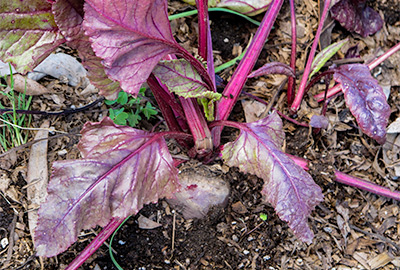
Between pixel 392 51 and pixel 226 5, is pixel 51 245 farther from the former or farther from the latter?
pixel 392 51

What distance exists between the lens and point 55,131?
1.89 meters

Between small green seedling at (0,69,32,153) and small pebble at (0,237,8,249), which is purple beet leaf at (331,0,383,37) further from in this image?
small pebble at (0,237,8,249)

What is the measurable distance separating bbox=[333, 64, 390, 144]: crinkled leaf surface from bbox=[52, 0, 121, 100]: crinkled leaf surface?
3.52 feet

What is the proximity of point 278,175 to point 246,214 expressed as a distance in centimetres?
46

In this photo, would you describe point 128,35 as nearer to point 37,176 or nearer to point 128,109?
point 128,109

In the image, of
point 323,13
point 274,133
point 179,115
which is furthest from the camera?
point 323,13

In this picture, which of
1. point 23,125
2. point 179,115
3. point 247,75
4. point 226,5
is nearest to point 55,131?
point 23,125

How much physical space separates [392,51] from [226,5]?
100 cm

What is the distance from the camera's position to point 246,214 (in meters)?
1.88

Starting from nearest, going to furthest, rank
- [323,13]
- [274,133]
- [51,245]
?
[51,245] < [274,133] < [323,13]

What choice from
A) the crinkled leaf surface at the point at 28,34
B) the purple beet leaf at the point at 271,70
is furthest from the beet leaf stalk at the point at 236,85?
the crinkled leaf surface at the point at 28,34

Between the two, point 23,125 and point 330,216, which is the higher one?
point 23,125

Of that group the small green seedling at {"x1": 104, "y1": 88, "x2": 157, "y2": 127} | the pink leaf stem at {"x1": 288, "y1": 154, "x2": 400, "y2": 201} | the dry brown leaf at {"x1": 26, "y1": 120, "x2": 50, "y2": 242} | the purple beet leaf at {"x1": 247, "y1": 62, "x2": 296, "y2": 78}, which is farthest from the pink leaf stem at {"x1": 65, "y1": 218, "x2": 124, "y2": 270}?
the pink leaf stem at {"x1": 288, "y1": 154, "x2": 400, "y2": 201}

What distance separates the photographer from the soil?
177cm
